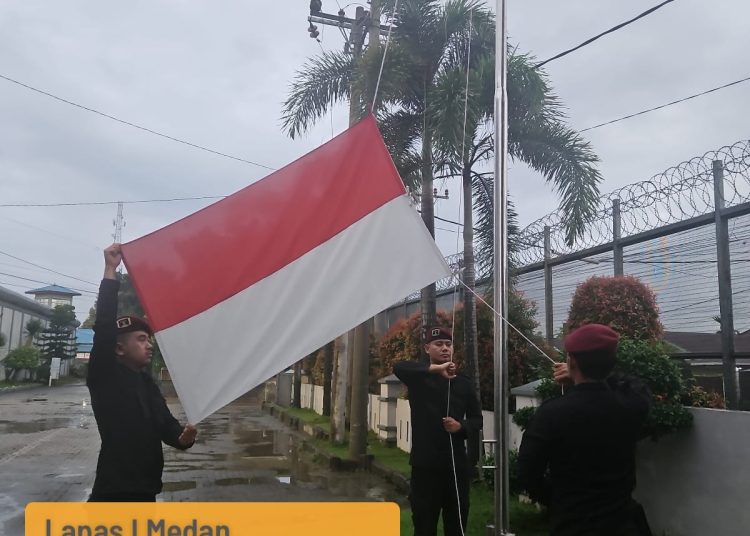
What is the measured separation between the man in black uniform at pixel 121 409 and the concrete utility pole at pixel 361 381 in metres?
7.74

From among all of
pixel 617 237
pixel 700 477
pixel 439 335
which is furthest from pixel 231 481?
pixel 700 477

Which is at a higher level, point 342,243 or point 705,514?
point 342,243

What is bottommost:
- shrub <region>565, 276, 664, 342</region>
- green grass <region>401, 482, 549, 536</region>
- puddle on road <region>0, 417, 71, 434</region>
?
puddle on road <region>0, 417, 71, 434</region>

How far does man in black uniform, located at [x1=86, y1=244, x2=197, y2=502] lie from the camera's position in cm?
297

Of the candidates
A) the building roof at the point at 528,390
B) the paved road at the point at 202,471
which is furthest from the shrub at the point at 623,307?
the paved road at the point at 202,471

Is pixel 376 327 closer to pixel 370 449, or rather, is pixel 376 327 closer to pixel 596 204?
pixel 370 449

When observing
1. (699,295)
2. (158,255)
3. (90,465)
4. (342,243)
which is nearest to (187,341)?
(158,255)

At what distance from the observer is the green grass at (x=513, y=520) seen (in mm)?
5977

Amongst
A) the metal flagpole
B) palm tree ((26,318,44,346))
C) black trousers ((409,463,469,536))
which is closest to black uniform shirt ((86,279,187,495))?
black trousers ((409,463,469,536))

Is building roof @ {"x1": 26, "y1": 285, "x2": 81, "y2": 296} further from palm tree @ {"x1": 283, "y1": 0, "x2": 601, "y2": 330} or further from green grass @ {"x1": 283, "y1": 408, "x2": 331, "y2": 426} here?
palm tree @ {"x1": 283, "y1": 0, "x2": 601, "y2": 330}

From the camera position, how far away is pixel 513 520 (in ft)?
20.2

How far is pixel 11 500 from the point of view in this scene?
8.15 metres

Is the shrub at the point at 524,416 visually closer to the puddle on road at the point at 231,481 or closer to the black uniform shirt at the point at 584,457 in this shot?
the black uniform shirt at the point at 584,457

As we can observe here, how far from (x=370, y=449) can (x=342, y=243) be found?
9.24 meters
